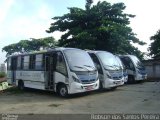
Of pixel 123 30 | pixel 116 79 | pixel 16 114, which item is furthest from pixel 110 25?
pixel 16 114

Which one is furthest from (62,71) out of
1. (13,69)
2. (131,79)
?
(131,79)

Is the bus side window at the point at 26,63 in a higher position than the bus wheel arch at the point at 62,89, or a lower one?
higher

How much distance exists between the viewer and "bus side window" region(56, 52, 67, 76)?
14.5m

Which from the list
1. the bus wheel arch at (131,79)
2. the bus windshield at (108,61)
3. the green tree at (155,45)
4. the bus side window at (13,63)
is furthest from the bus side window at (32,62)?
the green tree at (155,45)

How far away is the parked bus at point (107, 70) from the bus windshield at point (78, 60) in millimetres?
1328

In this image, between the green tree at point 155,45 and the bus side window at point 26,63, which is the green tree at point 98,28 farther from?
the bus side window at point 26,63

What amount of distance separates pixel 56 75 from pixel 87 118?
600 centimetres

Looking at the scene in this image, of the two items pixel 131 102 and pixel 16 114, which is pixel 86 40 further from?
pixel 16 114

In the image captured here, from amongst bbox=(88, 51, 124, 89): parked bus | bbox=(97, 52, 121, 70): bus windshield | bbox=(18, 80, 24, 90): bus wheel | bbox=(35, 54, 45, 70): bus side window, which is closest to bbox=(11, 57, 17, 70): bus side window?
bbox=(18, 80, 24, 90): bus wheel

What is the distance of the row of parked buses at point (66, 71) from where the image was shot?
14.3m

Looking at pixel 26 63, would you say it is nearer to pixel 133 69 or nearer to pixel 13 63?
pixel 13 63

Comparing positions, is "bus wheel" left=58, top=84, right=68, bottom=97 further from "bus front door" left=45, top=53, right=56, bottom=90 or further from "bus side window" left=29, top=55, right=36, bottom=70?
"bus side window" left=29, top=55, right=36, bottom=70

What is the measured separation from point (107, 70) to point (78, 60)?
2305 millimetres

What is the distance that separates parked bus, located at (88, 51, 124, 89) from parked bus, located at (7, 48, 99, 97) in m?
1.07
